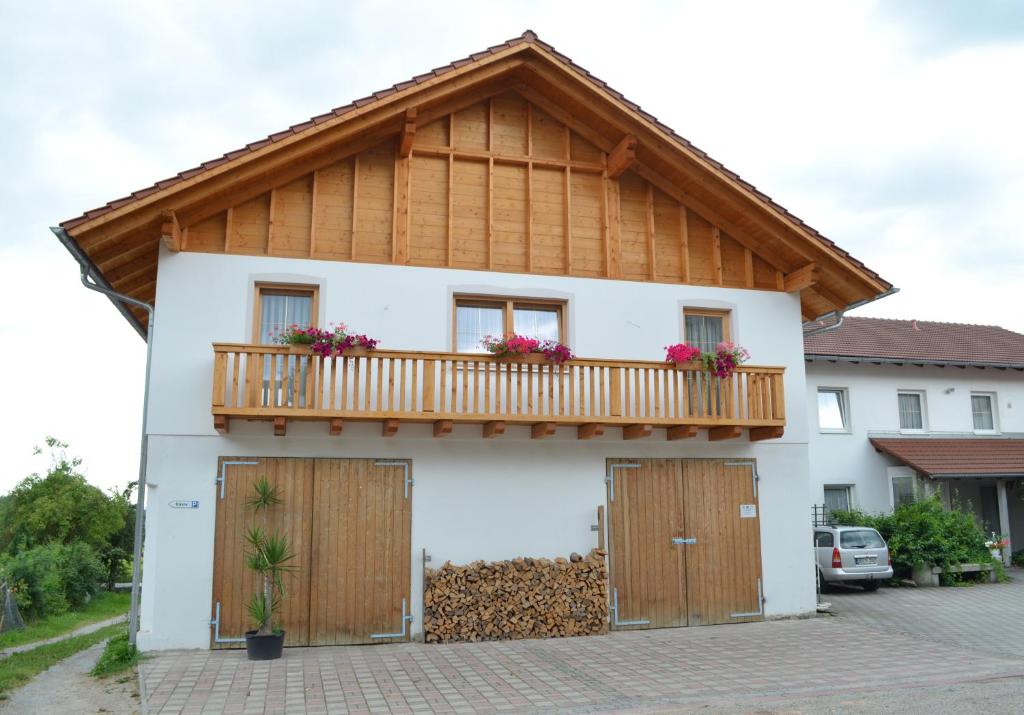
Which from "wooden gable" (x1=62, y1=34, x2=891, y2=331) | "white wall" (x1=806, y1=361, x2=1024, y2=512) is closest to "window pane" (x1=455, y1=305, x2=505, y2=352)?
"wooden gable" (x1=62, y1=34, x2=891, y2=331)

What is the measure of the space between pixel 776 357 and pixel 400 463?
19.6ft

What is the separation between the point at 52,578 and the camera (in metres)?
18.5

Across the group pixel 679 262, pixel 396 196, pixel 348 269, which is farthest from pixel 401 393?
pixel 679 262

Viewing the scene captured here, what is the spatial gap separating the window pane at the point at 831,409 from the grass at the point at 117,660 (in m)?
15.1

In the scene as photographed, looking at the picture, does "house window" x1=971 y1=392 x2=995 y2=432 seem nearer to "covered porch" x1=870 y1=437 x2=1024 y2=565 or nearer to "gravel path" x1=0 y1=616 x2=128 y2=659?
"covered porch" x1=870 y1=437 x2=1024 y2=565

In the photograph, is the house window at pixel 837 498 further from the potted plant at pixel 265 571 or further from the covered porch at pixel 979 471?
the potted plant at pixel 265 571

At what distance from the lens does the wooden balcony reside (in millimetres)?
10648

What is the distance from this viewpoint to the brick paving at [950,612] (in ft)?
36.4

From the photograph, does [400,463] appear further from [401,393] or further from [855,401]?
[855,401]

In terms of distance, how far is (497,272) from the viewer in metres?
12.4

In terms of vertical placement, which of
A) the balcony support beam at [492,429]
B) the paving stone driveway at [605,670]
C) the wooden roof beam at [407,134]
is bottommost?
the paving stone driveway at [605,670]

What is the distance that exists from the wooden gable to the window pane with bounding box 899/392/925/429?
26.7ft

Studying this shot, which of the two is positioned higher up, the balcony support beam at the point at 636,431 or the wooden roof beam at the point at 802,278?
the wooden roof beam at the point at 802,278

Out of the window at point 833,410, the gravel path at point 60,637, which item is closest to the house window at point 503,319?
the gravel path at point 60,637
